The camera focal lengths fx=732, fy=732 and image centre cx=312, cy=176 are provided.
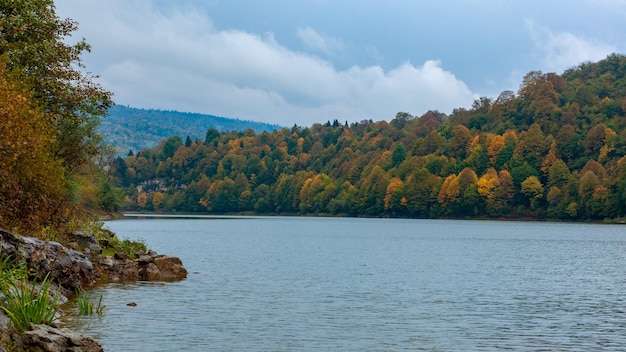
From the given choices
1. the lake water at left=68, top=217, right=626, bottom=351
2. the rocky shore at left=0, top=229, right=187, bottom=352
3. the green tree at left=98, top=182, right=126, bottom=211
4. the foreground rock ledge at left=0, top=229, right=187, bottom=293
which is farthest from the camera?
the green tree at left=98, top=182, right=126, bottom=211

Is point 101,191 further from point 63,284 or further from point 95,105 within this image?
point 63,284

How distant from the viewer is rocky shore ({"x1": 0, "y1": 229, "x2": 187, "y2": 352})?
73.0ft

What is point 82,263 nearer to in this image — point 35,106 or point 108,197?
point 35,106

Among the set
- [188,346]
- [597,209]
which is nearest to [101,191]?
[597,209]

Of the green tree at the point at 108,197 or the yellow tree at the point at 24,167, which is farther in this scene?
the green tree at the point at 108,197

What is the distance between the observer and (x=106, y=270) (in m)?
47.9

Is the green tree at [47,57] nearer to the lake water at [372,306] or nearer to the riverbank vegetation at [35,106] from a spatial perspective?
the riverbank vegetation at [35,106]

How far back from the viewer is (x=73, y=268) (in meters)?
38.8

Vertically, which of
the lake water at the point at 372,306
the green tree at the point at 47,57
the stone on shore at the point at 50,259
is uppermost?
the green tree at the point at 47,57

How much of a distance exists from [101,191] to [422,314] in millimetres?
136329

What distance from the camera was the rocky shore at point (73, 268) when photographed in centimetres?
2225

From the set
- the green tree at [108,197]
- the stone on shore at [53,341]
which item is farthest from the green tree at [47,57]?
the green tree at [108,197]

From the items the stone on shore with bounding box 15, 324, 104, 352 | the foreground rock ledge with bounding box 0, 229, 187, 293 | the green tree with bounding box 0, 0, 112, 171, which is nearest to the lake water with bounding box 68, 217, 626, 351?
the foreground rock ledge with bounding box 0, 229, 187, 293

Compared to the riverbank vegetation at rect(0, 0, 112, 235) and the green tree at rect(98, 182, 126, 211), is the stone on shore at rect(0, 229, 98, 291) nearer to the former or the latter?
the riverbank vegetation at rect(0, 0, 112, 235)
